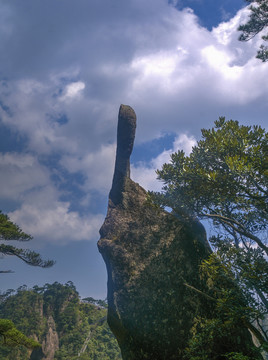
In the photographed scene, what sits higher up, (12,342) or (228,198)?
(228,198)

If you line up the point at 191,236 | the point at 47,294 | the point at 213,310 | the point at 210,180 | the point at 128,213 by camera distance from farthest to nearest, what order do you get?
the point at 47,294, the point at 128,213, the point at 191,236, the point at 213,310, the point at 210,180

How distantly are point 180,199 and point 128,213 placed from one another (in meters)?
3.24

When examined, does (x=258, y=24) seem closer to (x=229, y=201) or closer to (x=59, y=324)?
(x=229, y=201)

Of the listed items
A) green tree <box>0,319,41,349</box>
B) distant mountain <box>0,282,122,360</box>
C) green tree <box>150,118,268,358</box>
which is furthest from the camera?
distant mountain <box>0,282,122,360</box>

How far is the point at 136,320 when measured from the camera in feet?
27.2

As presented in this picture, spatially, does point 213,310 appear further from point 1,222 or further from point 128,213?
point 1,222

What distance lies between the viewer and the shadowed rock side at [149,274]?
313 inches

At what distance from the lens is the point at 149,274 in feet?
29.6

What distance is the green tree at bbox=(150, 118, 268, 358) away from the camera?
6242 mm

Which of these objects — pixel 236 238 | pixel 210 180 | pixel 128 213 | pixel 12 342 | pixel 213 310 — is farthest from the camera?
pixel 12 342

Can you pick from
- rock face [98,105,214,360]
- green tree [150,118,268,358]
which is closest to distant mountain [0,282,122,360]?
rock face [98,105,214,360]

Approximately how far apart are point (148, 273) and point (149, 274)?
5cm

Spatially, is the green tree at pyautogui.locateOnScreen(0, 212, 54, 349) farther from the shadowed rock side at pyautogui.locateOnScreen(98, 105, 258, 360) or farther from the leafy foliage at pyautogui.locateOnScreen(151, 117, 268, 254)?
the leafy foliage at pyautogui.locateOnScreen(151, 117, 268, 254)

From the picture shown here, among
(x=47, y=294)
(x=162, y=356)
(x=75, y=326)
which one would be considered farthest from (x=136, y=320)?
(x=47, y=294)
